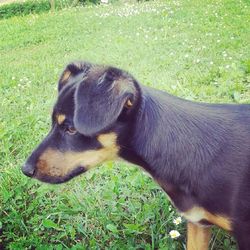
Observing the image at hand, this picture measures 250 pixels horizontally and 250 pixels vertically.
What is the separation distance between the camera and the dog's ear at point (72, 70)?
10.5 feet

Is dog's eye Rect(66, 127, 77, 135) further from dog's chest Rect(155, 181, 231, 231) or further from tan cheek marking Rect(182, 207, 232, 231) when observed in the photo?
tan cheek marking Rect(182, 207, 232, 231)

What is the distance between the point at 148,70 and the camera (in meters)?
7.25

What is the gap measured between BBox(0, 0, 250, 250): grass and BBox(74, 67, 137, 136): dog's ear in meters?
1.19

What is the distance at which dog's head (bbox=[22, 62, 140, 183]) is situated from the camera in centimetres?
273

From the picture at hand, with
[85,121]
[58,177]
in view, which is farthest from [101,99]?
[58,177]

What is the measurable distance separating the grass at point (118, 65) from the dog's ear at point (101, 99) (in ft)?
3.90

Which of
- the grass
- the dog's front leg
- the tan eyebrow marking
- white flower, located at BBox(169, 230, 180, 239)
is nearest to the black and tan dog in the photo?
the tan eyebrow marking

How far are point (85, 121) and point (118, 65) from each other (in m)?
5.11

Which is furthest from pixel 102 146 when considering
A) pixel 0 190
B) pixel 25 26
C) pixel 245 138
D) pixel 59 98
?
pixel 25 26

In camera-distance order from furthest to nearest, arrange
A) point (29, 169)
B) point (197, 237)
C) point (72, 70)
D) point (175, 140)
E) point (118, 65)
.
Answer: point (118, 65), point (197, 237), point (72, 70), point (29, 169), point (175, 140)

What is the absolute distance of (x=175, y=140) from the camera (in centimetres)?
287

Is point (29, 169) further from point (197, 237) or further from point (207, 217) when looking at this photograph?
point (197, 237)

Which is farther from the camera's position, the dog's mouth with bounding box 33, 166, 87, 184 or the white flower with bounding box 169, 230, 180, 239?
the white flower with bounding box 169, 230, 180, 239

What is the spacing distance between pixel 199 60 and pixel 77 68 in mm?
4273
